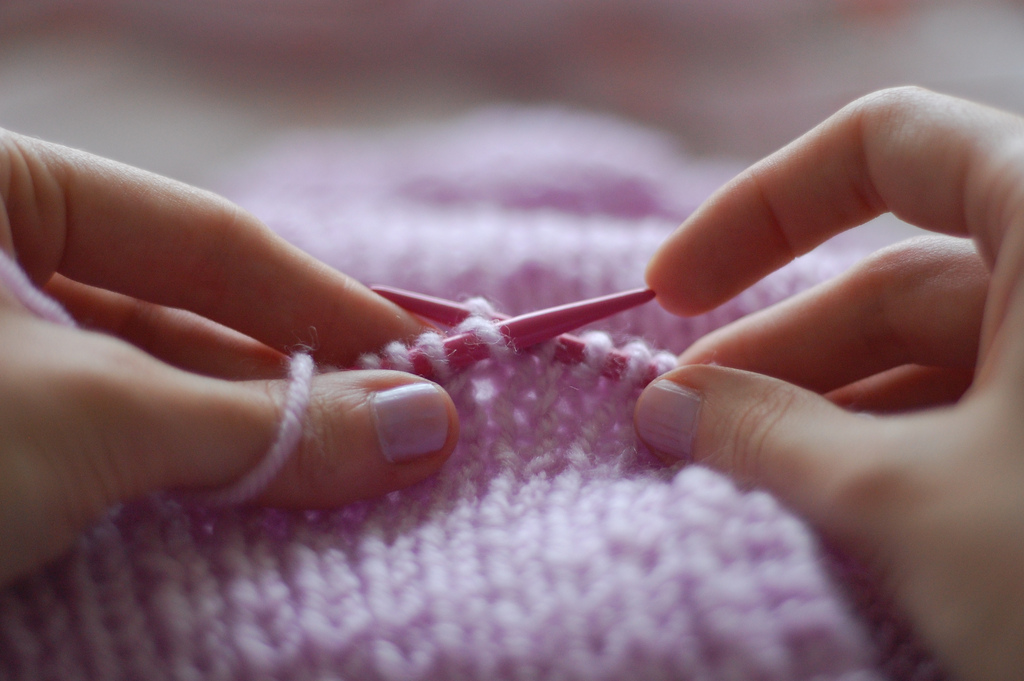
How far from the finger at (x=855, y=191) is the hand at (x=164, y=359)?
0.33 metres

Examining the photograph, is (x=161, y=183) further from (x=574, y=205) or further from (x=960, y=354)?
(x=960, y=354)

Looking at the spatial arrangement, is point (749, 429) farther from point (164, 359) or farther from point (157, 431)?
point (164, 359)

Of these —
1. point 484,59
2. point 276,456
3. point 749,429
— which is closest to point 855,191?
point 749,429

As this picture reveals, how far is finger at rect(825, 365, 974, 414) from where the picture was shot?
2.49ft

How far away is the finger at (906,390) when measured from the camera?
760 mm

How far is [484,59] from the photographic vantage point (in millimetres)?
1339

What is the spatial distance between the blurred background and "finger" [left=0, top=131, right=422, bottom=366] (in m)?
0.61

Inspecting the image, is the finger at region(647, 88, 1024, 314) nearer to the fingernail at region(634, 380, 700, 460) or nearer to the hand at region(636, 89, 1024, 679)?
the hand at region(636, 89, 1024, 679)

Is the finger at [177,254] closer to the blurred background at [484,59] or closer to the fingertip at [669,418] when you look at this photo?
the fingertip at [669,418]

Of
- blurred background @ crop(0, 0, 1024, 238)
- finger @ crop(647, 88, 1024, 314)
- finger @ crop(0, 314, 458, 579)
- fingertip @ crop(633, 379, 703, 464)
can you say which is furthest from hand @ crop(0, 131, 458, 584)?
blurred background @ crop(0, 0, 1024, 238)

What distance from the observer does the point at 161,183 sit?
27.7 inches

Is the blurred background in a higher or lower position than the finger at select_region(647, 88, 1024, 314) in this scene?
higher

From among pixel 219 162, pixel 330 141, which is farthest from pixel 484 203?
pixel 219 162

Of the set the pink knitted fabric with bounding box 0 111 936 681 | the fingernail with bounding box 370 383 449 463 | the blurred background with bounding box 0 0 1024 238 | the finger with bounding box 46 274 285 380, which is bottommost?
the pink knitted fabric with bounding box 0 111 936 681
